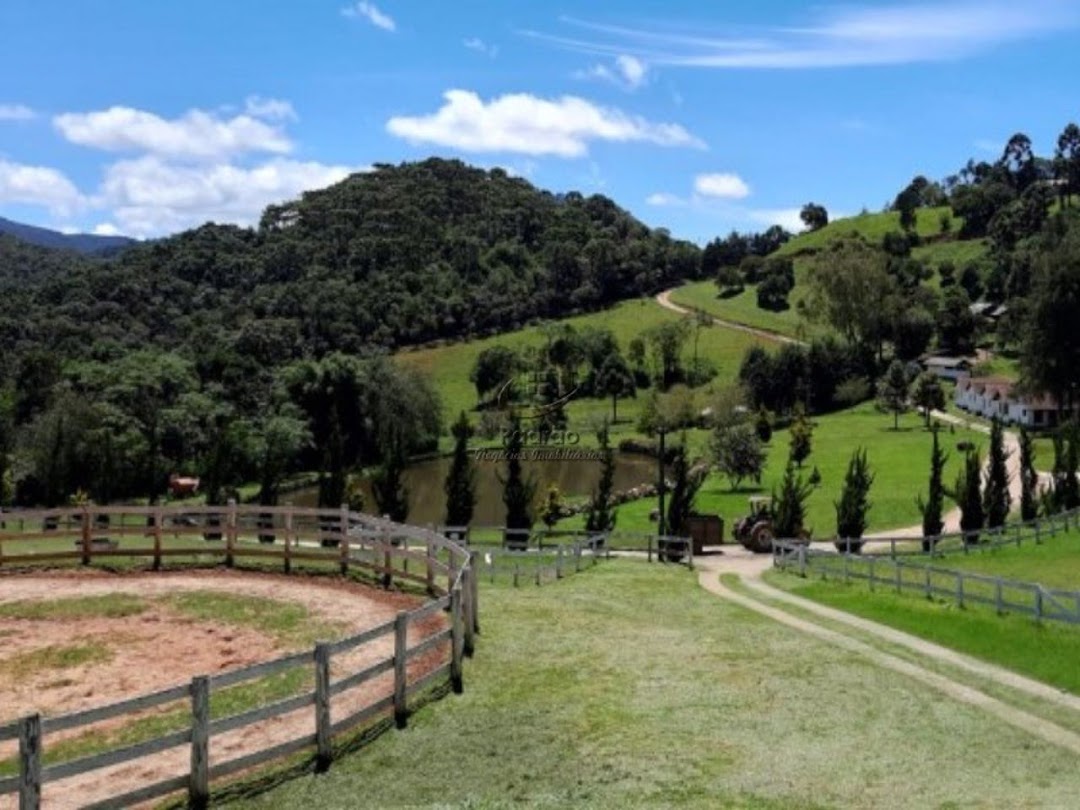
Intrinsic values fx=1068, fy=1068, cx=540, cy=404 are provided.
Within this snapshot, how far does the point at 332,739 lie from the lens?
1131 centimetres

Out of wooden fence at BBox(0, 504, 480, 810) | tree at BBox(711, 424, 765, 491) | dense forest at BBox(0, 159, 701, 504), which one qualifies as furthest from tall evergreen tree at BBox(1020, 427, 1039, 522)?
wooden fence at BBox(0, 504, 480, 810)

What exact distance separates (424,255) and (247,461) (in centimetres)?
10960

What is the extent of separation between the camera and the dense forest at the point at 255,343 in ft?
229

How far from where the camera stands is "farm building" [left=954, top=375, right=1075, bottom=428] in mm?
92562

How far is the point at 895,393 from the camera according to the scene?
91.8m

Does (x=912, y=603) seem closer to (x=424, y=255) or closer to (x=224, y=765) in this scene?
(x=224, y=765)

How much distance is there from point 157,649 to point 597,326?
129683 millimetres

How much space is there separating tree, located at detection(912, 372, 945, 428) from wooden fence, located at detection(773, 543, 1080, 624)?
2283 inches

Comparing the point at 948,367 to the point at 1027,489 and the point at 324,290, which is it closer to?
→ the point at 1027,489

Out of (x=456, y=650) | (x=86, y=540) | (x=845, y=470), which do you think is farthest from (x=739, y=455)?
(x=456, y=650)

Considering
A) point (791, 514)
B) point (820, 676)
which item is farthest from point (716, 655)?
point (791, 514)

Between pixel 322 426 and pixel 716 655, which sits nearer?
pixel 716 655

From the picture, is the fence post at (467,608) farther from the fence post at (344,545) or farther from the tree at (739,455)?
the tree at (739,455)

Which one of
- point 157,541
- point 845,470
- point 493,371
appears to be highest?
point 493,371
